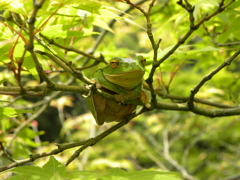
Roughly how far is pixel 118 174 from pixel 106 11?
60 centimetres

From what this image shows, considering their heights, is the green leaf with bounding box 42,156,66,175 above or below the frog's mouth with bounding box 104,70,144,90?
below

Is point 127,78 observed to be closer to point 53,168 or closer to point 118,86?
point 118,86

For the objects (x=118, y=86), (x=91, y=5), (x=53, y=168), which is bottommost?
(x=53, y=168)

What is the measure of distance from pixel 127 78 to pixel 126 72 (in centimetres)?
3

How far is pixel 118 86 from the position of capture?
3.18ft

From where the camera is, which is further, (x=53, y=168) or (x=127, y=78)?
(x=127, y=78)

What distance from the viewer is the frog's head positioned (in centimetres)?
89

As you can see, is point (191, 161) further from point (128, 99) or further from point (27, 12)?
point (27, 12)

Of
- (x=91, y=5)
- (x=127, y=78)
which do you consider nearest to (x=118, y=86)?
(x=127, y=78)

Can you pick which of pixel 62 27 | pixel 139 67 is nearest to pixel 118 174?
pixel 139 67

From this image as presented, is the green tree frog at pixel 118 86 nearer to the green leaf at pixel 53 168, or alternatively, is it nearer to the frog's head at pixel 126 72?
the frog's head at pixel 126 72

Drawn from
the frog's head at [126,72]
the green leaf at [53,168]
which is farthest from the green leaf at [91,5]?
the green leaf at [53,168]

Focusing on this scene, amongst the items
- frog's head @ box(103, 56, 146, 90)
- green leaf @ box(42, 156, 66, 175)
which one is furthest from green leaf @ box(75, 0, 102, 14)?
green leaf @ box(42, 156, 66, 175)

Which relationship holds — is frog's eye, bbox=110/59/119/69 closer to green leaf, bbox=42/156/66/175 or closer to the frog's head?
the frog's head
